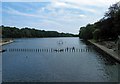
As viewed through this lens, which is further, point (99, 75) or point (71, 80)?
point (99, 75)

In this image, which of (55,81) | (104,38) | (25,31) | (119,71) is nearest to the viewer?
(55,81)

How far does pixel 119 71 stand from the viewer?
959 inches

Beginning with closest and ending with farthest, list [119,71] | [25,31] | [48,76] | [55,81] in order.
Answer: [55,81] < [48,76] < [119,71] < [25,31]

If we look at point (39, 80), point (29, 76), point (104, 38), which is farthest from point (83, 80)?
point (104, 38)

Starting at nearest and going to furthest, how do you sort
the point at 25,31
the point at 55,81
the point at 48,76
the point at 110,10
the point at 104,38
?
1. the point at 55,81
2. the point at 48,76
3. the point at 110,10
4. the point at 104,38
5. the point at 25,31

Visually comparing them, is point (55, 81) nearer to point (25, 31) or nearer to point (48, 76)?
point (48, 76)

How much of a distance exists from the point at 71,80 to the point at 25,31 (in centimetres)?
15811

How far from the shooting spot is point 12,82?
65.6 feet

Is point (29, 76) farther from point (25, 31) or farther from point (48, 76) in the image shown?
point (25, 31)

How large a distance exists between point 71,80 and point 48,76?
2.85 metres

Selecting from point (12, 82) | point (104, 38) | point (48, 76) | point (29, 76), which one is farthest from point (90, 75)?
point (104, 38)

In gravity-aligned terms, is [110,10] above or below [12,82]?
above

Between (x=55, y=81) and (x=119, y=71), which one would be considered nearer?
(x=55, y=81)

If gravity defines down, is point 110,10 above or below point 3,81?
above
